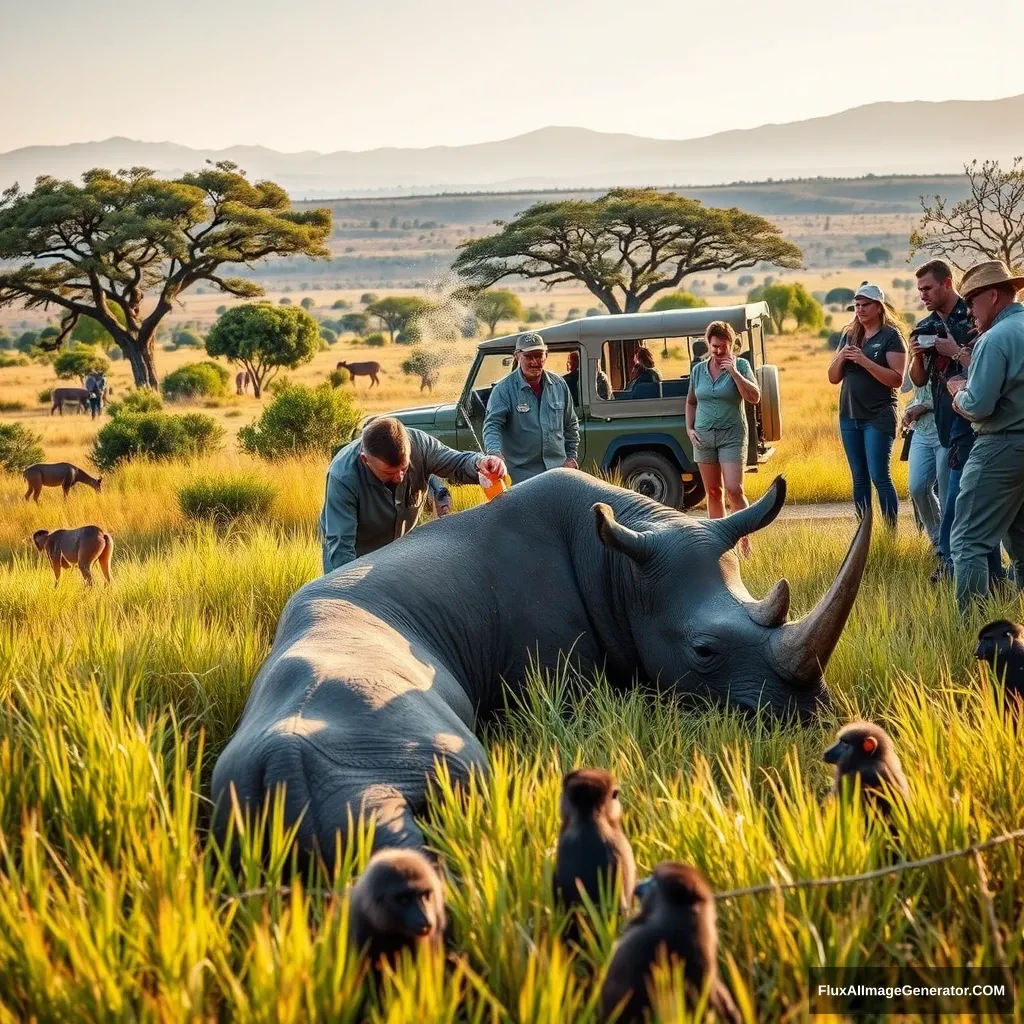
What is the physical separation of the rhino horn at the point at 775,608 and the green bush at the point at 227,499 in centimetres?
901

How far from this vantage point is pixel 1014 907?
11.8 ft

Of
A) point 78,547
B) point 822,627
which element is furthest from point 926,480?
point 78,547

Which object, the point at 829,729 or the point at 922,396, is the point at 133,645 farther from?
the point at 922,396

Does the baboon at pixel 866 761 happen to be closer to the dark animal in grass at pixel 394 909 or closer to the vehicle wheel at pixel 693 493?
the dark animal in grass at pixel 394 909

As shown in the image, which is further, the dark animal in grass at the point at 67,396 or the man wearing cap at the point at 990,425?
the dark animal in grass at the point at 67,396

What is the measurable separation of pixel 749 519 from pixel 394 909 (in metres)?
3.19

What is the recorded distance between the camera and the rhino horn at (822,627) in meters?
5.04

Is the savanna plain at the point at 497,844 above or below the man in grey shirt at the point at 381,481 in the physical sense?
below

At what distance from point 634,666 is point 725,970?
297 centimetres

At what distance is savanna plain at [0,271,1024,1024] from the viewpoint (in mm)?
3008

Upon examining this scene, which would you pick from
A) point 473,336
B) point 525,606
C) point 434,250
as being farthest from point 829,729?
point 434,250

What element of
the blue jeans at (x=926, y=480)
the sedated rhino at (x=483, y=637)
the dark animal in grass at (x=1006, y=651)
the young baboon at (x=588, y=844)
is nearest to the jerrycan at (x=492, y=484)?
the sedated rhino at (x=483, y=637)

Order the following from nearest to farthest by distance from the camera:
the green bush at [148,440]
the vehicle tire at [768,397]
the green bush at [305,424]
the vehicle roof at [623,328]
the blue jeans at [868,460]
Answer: the blue jeans at [868,460] < the vehicle tire at [768,397] < the vehicle roof at [623,328] < the green bush at [305,424] < the green bush at [148,440]

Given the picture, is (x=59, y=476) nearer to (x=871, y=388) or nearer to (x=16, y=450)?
Answer: (x=16, y=450)
